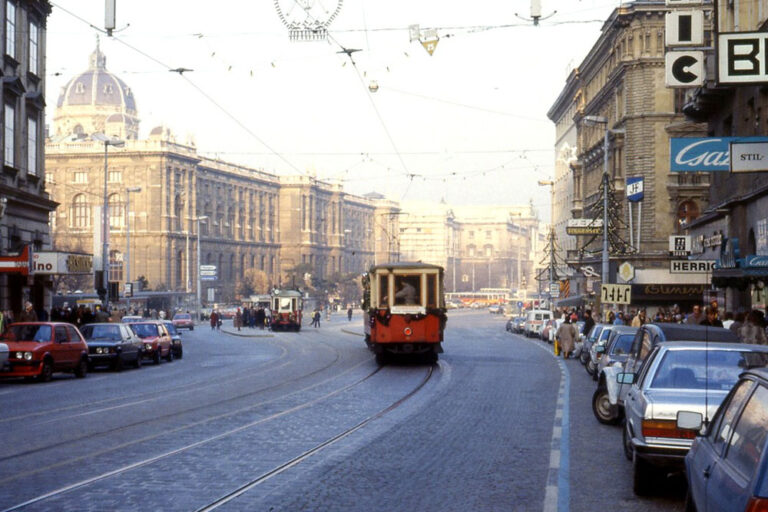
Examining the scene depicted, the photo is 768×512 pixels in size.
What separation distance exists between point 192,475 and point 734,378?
525 cm

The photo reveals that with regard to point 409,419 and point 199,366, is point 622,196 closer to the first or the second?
point 199,366

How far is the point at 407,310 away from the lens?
32.6 m

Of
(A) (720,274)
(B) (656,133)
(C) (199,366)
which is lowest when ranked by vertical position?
(C) (199,366)

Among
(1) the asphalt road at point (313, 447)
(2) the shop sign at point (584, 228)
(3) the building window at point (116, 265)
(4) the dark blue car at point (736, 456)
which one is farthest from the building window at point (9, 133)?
(3) the building window at point (116, 265)

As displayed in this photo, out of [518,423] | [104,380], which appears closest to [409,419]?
[518,423]

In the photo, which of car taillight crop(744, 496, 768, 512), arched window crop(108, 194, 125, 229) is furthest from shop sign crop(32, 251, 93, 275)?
arched window crop(108, 194, 125, 229)

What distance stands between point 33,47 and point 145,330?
1212 centimetres

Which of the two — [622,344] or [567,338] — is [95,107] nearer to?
[567,338]

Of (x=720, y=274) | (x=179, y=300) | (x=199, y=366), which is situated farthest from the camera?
(x=179, y=300)

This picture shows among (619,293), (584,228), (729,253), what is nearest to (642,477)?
(729,253)

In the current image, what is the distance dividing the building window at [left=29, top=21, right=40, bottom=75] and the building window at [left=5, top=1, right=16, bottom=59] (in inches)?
71.8

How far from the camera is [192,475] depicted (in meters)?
11.2

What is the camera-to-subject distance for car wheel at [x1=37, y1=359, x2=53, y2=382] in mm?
26816

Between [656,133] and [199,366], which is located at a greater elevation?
[656,133]
